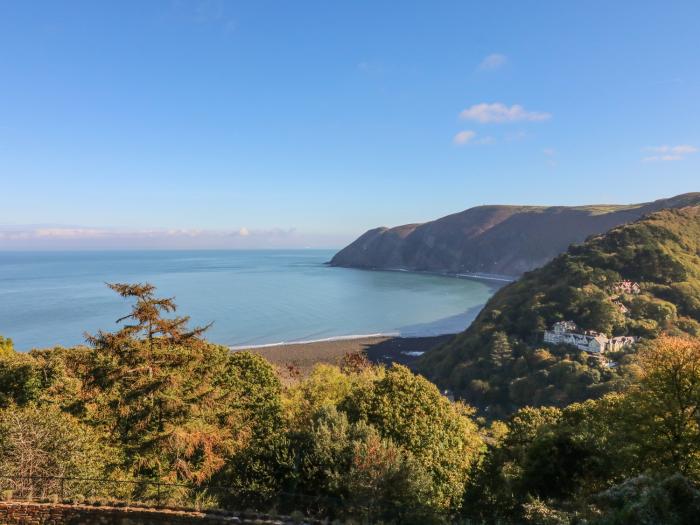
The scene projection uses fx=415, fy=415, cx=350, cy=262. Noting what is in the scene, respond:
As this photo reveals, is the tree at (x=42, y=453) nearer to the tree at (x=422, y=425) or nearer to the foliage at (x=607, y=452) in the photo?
the tree at (x=422, y=425)

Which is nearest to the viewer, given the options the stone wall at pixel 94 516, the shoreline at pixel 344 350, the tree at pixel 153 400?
the stone wall at pixel 94 516

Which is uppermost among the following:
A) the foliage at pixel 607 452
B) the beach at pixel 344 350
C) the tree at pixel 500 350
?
the foliage at pixel 607 452

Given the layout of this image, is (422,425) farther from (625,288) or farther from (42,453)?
(625,288)

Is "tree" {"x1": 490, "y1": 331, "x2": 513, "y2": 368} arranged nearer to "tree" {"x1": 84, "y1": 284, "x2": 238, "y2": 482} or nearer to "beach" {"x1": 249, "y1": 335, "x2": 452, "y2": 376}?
"beach" {"x1": 249, "y1": 335, "x2": 452, "y2": 376}

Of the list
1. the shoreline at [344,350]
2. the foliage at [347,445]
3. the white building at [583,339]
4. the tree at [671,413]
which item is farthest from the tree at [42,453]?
the white building at [583,339]

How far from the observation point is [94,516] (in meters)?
12.1

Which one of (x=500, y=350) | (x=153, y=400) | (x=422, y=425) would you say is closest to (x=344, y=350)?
(x=500, y=350)

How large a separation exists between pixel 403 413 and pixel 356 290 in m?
127

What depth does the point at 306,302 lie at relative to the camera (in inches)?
4451

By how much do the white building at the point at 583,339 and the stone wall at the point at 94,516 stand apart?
50.2 meters

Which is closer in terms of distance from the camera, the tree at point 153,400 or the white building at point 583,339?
the tree at point 153,400

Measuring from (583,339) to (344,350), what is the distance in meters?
35.0

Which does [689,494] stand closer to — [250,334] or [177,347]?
[177,347]

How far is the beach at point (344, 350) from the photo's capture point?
205ft
